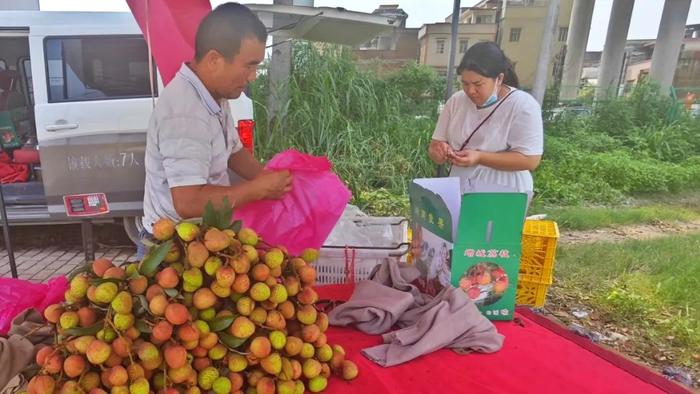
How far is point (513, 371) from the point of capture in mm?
1171

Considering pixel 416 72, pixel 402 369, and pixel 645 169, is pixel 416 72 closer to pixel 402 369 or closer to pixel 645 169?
pixel 645 169

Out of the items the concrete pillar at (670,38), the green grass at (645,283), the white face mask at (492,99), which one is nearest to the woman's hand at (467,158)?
the white face mask at (492,99)

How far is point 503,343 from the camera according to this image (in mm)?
1286

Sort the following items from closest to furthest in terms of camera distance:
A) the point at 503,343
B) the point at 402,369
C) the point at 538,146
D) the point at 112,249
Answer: the point at 402,369
the point at 503,343
the point at 538,146
the point at 112,249

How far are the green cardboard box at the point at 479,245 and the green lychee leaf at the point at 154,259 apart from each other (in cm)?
81

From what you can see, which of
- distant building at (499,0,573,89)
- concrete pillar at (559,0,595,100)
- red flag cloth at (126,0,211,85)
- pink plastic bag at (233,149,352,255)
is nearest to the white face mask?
pink plastic bag at (233,149,352,255)

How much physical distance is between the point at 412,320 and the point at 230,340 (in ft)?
1.98

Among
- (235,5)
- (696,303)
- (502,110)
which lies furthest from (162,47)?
(696,303)

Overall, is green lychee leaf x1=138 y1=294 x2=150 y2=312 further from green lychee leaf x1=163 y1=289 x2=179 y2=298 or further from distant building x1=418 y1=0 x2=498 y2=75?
distant building x1=418 y1=0 x2=498 y2=75

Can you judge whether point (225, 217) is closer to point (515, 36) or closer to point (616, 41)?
point (515, 36)

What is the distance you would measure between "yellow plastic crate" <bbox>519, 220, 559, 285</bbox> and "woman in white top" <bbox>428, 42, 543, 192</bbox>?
0.79 ft

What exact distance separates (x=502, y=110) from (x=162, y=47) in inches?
60.7

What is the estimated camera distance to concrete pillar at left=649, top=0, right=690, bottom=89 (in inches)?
454

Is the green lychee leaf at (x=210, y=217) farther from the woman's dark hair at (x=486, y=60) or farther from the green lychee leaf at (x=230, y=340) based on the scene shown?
the woman's dark hair at (x=486, y=60)
